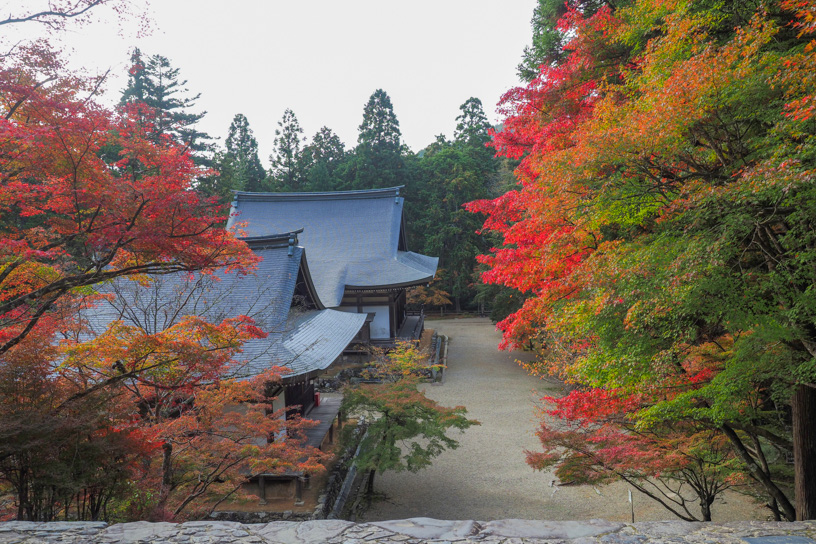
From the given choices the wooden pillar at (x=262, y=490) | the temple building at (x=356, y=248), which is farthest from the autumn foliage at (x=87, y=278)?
the temple building at (x=356, y=248)

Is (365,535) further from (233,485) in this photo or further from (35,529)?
(233,485)

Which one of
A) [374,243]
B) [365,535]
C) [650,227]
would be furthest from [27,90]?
[374,243]

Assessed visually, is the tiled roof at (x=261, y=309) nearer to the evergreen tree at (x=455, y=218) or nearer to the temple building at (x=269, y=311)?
the temple building at (x=269, y=311)

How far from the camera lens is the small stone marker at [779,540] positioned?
297cm

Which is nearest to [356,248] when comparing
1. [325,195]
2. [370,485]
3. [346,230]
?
[346,230]

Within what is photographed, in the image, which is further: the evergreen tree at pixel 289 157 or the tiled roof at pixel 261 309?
the evergreen tree at pixel 289 157

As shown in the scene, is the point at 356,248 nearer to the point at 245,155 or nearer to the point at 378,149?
the point at 378,149

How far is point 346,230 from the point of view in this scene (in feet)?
72.4

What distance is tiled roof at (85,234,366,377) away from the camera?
7.69 metres

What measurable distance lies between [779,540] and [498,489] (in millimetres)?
5679

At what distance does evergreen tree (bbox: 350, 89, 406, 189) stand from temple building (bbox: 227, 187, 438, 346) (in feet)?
32.8

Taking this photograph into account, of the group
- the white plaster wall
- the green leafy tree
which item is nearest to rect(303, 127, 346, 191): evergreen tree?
the white plaster wall

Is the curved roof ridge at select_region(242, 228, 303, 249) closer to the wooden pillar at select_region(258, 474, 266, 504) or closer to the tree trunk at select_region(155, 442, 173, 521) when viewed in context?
the wooden pillar at select_region(258, 474, 266, 504)

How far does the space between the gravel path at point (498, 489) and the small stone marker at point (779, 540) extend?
4.29 metres
